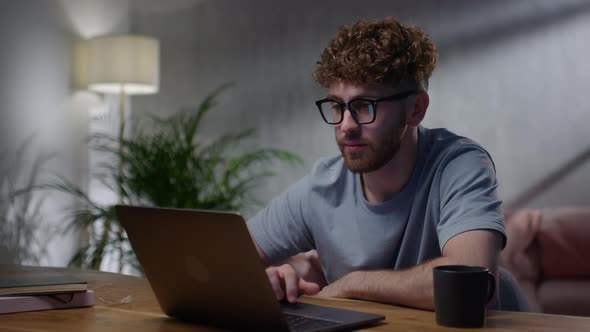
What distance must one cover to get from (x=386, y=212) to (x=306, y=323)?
0.70 m

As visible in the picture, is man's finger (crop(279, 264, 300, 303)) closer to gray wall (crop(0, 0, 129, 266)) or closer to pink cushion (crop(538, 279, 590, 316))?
pink cushion (crop(538, 279, 590, 316))

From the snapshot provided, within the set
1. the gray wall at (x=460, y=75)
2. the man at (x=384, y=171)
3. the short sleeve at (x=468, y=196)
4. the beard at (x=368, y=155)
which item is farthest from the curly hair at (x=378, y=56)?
the gray wall at (x=460, y=75)

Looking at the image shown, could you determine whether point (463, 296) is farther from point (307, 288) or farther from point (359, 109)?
point (359, 109)

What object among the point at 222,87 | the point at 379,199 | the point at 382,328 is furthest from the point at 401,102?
the point at 222,87

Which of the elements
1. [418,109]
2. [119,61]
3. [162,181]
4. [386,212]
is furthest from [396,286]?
[119,61]

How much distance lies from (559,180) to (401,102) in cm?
202

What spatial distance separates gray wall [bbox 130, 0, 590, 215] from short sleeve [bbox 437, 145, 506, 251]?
1953mm

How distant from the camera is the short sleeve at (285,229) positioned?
1883 mm

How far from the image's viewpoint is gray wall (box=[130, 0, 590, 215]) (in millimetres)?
3426

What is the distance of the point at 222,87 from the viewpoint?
4277 millimetres

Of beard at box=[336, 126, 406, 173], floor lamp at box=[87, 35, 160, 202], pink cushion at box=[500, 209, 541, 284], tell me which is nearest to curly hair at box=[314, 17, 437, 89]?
beard at box=[336, 126, 406, 173]

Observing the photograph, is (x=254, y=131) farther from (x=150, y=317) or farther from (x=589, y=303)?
(x=150, y=317)

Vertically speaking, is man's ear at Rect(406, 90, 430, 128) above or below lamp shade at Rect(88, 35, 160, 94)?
below

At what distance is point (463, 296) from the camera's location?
103cm
